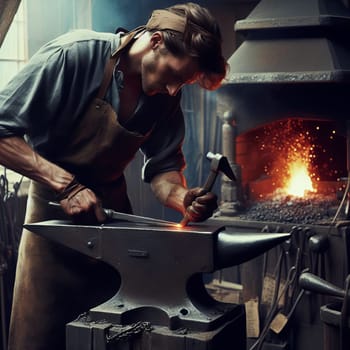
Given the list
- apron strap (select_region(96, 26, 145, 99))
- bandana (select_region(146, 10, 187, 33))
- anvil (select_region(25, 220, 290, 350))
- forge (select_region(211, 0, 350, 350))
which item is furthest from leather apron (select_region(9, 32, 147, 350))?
forge (select_region(211, 0, 350, 350))

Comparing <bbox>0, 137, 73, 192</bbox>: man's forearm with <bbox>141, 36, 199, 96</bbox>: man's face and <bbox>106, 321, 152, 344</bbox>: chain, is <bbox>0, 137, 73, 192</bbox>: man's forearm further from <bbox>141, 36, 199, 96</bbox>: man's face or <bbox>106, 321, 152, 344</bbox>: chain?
<bbox>106, 321, 152, 344</bbox>: chain

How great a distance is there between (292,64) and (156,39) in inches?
Answer: 89.1

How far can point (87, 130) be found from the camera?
3.00 m

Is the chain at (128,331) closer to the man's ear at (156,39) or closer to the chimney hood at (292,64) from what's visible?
the man's ear at (156,39)

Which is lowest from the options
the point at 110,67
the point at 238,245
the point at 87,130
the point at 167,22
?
the point at 238,245

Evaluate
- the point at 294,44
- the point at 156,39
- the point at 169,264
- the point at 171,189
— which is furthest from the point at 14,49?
the point at 169,264

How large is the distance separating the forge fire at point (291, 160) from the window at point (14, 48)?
1.62 m

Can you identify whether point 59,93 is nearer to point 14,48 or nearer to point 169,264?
point 169,264

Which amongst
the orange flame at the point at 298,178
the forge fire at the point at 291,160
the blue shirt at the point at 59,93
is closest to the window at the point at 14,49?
the forge fire at the point at 291,160

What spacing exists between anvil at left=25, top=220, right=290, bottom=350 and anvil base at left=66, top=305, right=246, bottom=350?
30 millimetres

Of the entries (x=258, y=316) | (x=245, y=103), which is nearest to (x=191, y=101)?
(x=245, y=103)

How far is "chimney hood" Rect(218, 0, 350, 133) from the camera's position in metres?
4.89

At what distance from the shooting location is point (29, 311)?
3.12 m

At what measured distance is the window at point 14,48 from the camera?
5359mm
